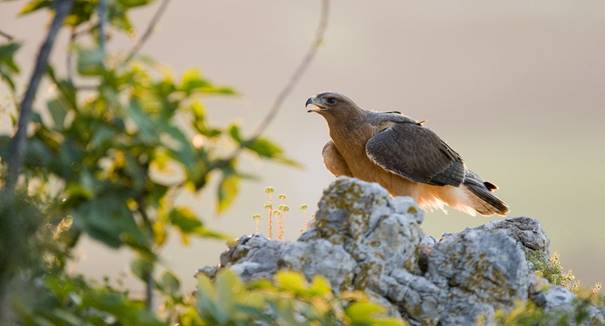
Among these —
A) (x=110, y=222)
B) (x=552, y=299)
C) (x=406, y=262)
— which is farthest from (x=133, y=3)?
(x=552, y=299)

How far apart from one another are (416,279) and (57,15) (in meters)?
4.29

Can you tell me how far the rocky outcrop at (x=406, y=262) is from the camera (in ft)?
24.3

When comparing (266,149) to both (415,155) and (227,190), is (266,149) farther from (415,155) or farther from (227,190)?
(415,155)

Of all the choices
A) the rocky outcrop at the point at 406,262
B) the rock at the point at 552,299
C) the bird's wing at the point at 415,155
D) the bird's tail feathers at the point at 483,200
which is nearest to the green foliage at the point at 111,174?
the rocky outcrop at the point at 406,262

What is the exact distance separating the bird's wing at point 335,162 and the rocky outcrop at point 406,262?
4.42 m

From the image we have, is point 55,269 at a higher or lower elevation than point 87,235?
lower

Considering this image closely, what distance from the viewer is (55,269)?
481cm

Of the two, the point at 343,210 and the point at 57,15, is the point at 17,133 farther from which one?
the point at 343,210

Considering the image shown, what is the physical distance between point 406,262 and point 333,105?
4688 mm

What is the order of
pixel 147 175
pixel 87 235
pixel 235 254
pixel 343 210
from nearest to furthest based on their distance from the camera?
pixel 87 235, pixel 147 175, pixel 343 210, pixel 235 254

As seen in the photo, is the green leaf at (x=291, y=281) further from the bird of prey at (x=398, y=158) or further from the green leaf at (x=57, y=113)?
the bird of prey at (x=398, y=158)

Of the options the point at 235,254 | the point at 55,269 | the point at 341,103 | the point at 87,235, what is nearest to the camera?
the point at 87,235

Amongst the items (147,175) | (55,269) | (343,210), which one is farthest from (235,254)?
(147,175)

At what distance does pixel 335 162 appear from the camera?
1229cm
